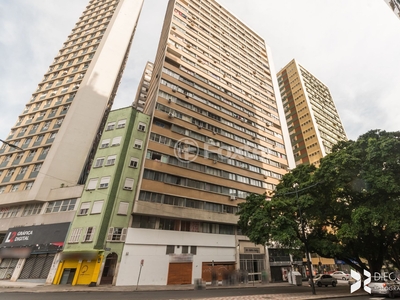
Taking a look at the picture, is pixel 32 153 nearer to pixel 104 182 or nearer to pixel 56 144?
pixel 56 144

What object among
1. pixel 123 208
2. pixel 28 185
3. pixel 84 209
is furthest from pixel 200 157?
pixel 28 185

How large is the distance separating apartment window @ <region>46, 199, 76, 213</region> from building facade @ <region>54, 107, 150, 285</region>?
1.92m

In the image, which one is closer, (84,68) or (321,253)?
(321,253)

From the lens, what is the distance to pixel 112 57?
4434 cm

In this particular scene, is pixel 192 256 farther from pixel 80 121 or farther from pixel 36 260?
pixel 80 121

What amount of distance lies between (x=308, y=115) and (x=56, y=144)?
6795 centimetres

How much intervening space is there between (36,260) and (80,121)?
21.0 metres

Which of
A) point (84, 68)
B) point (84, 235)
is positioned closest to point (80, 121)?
point (84, 68)

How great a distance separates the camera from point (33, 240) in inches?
952

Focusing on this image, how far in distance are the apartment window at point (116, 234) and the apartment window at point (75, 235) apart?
344cm

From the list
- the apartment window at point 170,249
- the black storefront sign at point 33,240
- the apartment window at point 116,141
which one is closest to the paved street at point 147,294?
the black storefront sign at point 33,240

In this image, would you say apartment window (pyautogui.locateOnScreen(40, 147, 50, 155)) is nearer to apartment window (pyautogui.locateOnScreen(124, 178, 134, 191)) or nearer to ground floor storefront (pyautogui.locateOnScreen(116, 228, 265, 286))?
apartment window (pyautogui.locateOnScreen(124, 178, 134, 191))

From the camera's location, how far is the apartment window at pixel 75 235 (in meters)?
22.7

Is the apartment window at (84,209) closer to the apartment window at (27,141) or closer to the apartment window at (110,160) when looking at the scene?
the apartment window at (110,160)
